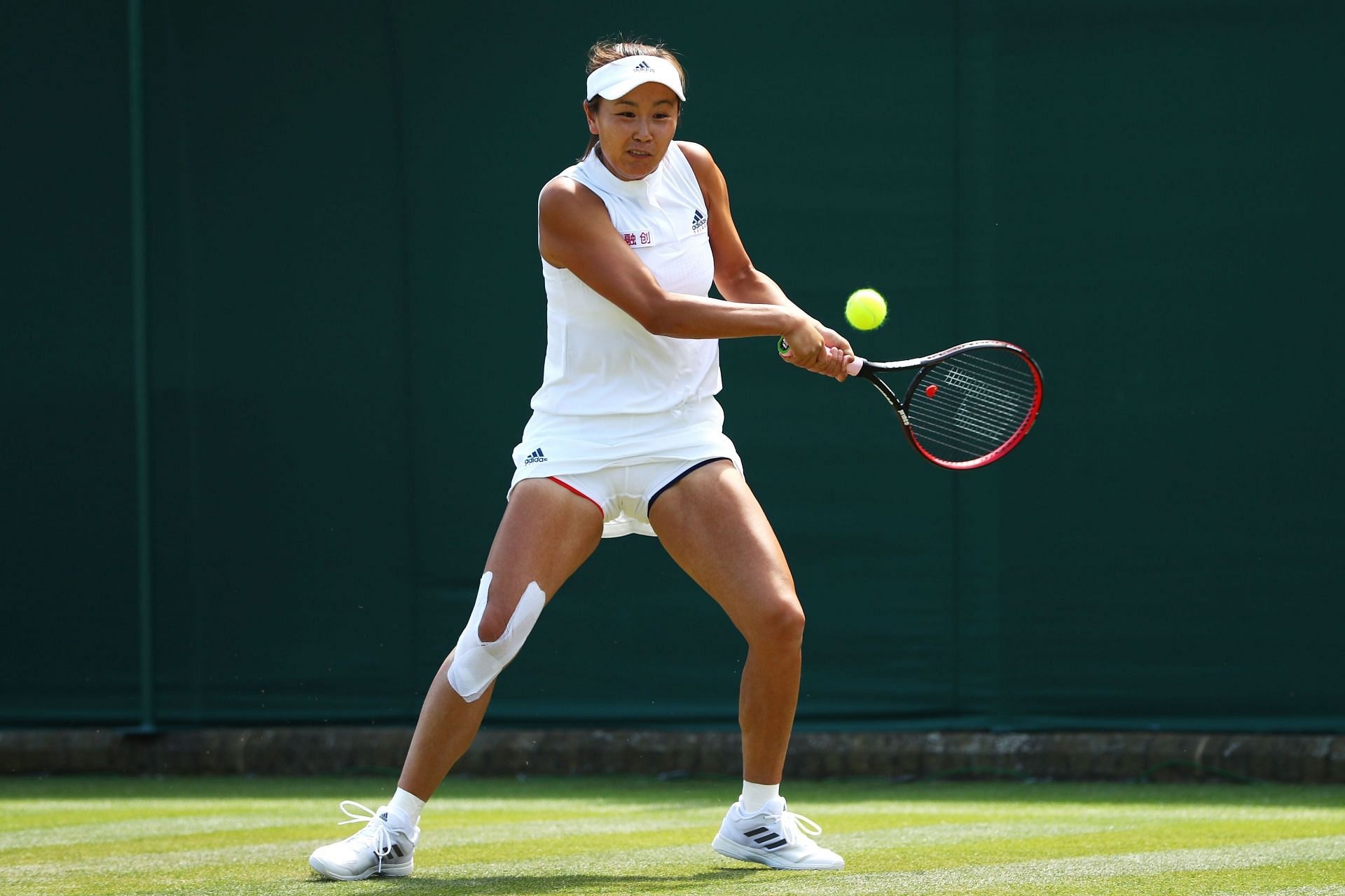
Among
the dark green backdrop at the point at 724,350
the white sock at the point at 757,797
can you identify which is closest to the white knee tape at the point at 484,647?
the white sock at the point at 757,797

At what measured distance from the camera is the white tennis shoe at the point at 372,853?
3316mm

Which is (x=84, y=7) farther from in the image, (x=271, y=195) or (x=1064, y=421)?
(x=1064, y=421)

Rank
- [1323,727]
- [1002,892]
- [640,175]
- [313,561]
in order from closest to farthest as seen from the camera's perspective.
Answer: [1002,892] < [640,175] < [1323,727] < [313,561]

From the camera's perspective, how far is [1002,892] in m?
3.14

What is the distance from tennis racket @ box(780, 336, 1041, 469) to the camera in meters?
3.67

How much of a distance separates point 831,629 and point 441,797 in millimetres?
1350

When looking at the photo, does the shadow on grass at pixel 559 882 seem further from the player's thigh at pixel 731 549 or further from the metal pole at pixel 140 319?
the metal pole at pixel 140 319

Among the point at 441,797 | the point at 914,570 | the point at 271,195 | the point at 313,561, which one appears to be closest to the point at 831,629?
the point at 914,570

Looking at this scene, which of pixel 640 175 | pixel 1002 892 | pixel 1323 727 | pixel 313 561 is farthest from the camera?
pixel 313 561

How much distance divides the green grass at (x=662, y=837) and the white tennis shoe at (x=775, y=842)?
42 millimetres

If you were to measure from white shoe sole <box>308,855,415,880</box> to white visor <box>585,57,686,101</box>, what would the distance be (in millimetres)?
1571

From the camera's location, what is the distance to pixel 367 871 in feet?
11.0

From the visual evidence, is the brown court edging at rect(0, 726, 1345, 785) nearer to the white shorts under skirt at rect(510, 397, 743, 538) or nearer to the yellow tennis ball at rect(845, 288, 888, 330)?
the yellow tennis ball at rect(845, 288, 888, 330)

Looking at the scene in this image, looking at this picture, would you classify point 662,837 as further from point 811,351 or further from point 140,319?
point 140,319
